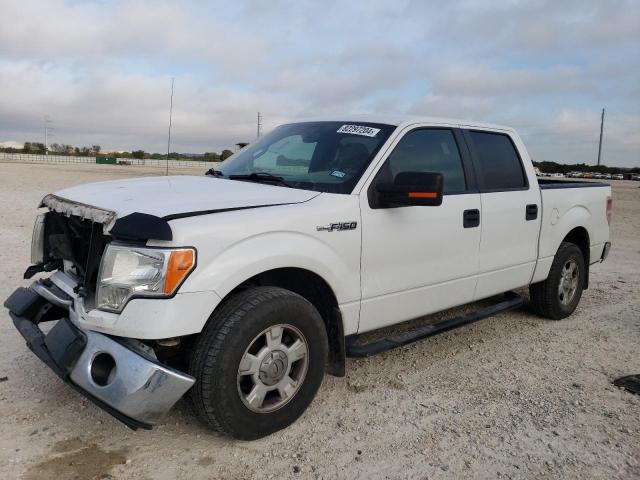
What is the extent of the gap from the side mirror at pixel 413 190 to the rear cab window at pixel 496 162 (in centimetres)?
125

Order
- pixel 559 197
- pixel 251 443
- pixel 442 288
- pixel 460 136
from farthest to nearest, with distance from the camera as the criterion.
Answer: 1. pixel 559 197
2. pixel 460 136
3. pixel 442 288
4. pixel 251 443

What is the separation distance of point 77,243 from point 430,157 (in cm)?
253

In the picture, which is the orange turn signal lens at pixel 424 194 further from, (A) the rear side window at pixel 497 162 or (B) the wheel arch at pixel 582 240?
(B) the wheel arch at pixel 582 240

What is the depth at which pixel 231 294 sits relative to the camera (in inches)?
121

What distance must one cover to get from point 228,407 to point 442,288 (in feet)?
6.27

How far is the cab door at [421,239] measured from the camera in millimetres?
3572

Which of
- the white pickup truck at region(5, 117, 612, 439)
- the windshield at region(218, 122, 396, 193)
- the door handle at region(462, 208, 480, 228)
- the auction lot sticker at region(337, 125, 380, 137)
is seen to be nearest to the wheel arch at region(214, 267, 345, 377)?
the white pickup truck at region(5, 117, 612, 439)

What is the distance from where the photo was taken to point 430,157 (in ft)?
13.5

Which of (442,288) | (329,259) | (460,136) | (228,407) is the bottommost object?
(228,407)

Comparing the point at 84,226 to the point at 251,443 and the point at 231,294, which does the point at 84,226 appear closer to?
the point at 231,294

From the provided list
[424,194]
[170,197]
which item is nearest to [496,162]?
[424,194]

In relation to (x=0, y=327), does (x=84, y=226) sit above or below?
above

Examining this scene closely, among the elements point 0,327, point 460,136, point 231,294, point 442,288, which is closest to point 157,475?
point 231,294

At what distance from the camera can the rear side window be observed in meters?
4.54
